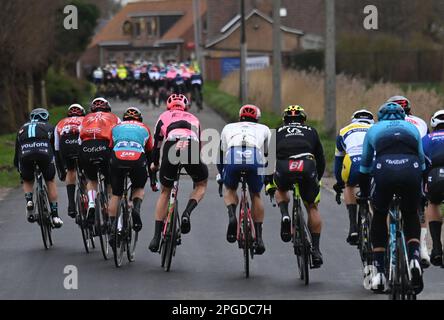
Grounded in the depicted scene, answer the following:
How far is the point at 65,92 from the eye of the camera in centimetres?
5694

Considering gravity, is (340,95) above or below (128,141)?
below

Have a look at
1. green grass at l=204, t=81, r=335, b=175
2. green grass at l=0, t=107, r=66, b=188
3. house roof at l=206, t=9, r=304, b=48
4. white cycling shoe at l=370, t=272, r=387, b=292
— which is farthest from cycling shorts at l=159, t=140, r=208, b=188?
house roof at l=206, t=9, r=304, b=48

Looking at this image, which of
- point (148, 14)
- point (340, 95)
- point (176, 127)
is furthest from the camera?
point (148, 14)

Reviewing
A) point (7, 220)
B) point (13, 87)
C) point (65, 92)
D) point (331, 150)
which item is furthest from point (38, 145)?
point (65, 92)

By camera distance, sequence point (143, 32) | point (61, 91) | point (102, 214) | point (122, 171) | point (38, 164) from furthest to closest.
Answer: point (143, 32) < point (61, 91) < point (38, 164) < point (102, 214) < point (122, 171)

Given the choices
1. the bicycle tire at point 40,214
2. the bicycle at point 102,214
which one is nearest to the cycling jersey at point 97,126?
the bicycle at point 102,214

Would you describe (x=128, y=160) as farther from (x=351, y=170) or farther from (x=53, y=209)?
(x=351, y=170)

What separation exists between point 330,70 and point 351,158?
16608 millimetres

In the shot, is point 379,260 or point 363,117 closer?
point 379,260

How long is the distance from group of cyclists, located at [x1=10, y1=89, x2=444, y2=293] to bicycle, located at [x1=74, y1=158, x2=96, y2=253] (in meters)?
0.25

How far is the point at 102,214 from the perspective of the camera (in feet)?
47.2

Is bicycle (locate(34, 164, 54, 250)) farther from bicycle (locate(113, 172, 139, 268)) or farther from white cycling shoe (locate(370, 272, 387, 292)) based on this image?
white cycling shoe (locate(370, 272, 387, 292))

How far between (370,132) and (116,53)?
112372 millimetres

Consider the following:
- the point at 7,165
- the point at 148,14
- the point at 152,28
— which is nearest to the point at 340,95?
the point at 7,165
